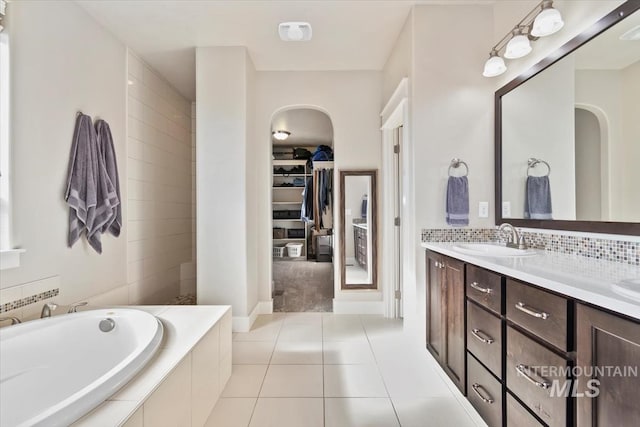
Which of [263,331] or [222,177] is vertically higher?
[222,177]

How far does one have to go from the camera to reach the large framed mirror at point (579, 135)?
121 cm

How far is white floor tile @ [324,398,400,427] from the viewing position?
59.9 inches

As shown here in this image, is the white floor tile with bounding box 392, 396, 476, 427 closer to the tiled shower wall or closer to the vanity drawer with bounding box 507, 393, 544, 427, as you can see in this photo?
the vanity drawer with bounding box 507, 393, 544, 427

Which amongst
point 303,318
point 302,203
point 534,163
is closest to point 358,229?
point 303,318

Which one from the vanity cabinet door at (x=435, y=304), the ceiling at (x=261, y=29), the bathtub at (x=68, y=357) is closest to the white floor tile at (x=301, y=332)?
the vanity cabinet door at (x=435, y=304)

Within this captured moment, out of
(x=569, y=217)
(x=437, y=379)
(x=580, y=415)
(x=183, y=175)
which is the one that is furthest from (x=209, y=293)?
(x=569, y=217)

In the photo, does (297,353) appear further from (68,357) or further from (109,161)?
(109,161)

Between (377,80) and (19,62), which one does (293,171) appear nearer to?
(377,80)

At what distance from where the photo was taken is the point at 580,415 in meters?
0.87

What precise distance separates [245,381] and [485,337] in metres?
1.52

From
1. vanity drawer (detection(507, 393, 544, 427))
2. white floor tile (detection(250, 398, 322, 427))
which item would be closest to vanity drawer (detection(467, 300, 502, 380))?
vanity drawer (detection(507, 393, 544, 427))

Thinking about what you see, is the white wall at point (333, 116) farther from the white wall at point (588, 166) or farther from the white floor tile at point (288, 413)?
the white wall at point (588, 166)

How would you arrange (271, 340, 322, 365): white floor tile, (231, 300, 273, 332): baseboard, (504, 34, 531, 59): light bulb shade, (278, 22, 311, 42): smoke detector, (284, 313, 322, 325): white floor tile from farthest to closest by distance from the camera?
(284, 313, 322, 325): white floor tile, (231, 300, 273, 332): baseboard, (278, 22, 311, 42): smoke detector, (271, 340, 322, 365): white floor tile, (504, 34, 531, 59): light bulb shade

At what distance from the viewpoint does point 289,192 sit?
6531mm
